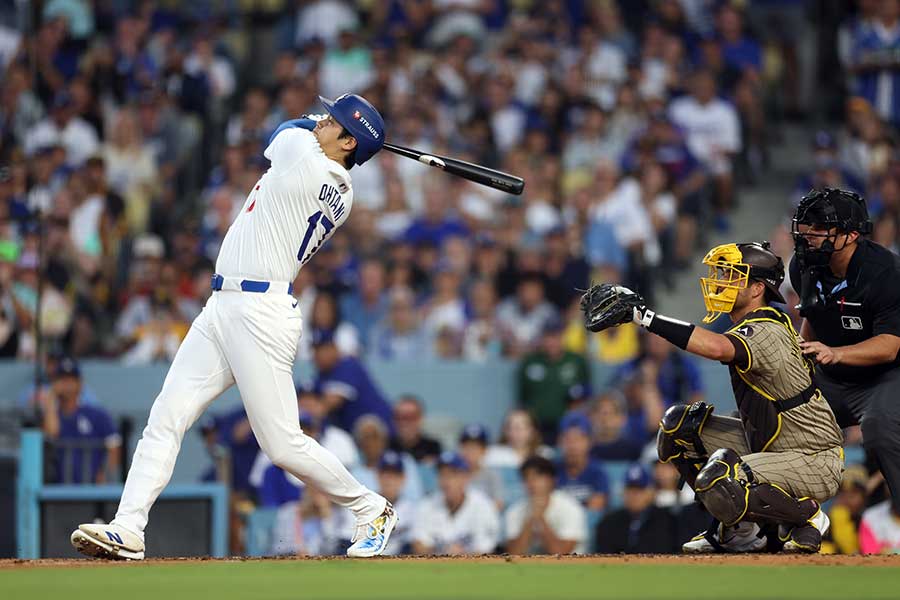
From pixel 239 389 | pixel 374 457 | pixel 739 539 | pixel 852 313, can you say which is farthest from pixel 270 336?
pixel 374 457

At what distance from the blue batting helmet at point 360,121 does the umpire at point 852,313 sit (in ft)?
6.70

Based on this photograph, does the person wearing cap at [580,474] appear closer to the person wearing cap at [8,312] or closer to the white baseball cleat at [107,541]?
the white baseball cleat at [107,541]

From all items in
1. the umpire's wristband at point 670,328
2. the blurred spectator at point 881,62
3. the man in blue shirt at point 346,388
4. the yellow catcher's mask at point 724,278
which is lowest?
the man in blue shirt at point 346,388

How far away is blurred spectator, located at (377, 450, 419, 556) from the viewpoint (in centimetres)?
1056

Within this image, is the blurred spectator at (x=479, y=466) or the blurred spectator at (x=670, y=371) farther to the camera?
the blurred spectator at (x=670, y=371)

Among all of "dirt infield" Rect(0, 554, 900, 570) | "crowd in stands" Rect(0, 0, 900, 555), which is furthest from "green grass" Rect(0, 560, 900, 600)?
"crowd in stands" Rect(0, 0, 900, 555)

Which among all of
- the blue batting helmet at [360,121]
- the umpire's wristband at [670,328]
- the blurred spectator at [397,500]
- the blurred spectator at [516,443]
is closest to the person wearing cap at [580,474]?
the blurred spectator at [516,443]

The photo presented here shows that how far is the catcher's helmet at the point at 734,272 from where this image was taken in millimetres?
7250

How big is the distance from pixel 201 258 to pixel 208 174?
2.08 m

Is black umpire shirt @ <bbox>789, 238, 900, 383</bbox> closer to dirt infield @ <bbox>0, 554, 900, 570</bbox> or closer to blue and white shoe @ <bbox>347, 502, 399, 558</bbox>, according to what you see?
dirt infield @ <bbox>0, 554, 900, 570</bbox>

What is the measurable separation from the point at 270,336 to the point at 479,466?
13.7 ft

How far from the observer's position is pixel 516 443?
37.8ft

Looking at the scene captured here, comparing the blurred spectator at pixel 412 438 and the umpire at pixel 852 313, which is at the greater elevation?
the umpire at pixel 852 313

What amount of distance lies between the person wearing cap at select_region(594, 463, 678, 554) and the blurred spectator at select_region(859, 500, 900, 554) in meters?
1.18
